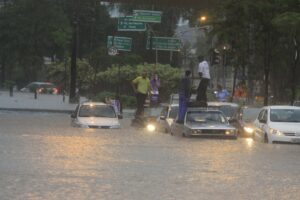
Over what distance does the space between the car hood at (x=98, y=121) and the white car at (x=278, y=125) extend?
502cm

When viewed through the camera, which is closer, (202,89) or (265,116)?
(265,116)

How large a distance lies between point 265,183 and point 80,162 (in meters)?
3.38

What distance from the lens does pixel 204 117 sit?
70.1ft

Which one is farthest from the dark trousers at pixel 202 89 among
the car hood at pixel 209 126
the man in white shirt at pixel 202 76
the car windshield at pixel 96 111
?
the car windshield at pixel 96 111

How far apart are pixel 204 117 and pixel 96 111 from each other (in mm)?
5612

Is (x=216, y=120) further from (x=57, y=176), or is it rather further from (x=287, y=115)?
(x=57, y=176)

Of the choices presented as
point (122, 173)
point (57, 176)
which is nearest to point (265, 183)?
point (122, 173)

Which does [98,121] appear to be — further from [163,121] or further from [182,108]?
[182,108]

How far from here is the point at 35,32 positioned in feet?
267

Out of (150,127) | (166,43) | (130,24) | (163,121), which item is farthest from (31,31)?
(163,121)

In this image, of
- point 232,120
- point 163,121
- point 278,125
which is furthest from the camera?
point 163,121

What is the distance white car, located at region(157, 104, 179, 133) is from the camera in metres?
24.0

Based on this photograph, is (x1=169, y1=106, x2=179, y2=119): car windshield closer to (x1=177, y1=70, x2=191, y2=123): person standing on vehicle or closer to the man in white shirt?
the man in white shirt

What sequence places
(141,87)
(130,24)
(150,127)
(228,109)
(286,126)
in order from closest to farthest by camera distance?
(286,126) < (228,109) < (141,87) < (150,127) < (130,24)
